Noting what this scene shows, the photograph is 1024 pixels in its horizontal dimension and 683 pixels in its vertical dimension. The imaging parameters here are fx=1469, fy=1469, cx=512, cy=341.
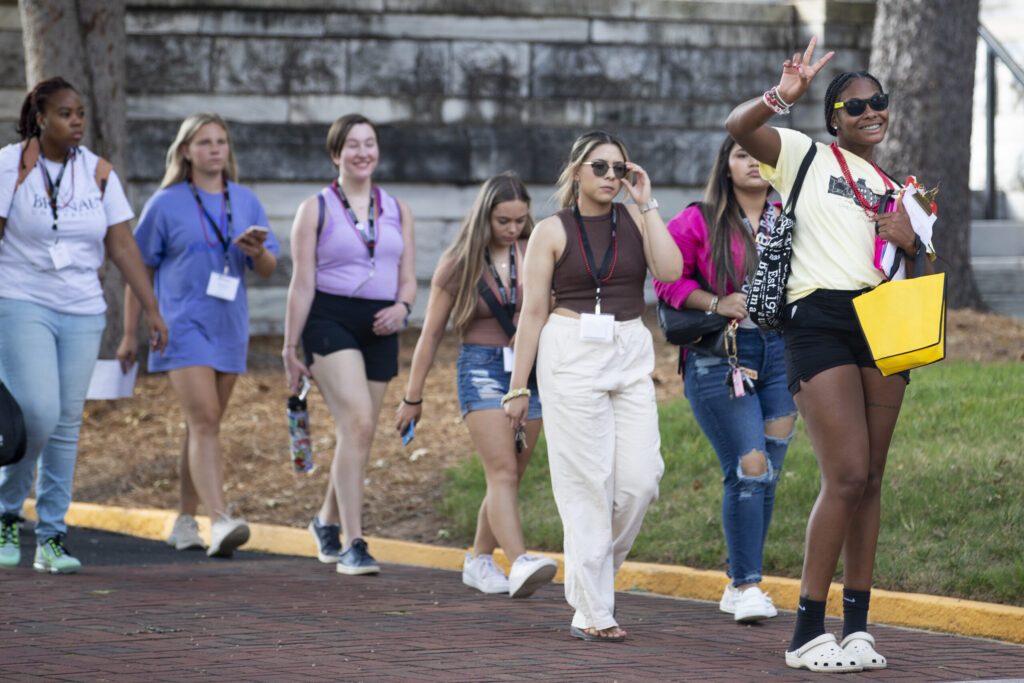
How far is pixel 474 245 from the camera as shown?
7.26 meters

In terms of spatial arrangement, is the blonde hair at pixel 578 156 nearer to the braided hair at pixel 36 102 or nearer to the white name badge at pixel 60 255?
the white name badge at pixel 60 255

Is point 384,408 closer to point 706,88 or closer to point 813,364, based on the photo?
point 706,88

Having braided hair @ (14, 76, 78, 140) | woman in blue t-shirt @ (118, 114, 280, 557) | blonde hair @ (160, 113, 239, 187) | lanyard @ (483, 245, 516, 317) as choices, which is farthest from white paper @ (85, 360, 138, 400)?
lanyard @ (483, 245, 516, 317)

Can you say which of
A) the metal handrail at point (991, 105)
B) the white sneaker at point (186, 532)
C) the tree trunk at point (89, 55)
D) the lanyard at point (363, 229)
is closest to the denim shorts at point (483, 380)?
the lanyard at point (363, 229)

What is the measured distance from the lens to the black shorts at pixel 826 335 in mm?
5336

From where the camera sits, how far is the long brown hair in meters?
6.76

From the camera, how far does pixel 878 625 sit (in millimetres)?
6797

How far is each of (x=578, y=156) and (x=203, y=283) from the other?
9.77 feet

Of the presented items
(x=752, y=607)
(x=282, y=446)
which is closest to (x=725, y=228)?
(x=752, y=607)

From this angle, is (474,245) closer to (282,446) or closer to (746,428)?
(746,428)

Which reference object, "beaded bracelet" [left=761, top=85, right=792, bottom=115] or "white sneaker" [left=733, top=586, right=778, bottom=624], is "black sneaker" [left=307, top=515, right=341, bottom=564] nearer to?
"white sneaker" [left=733, top=586, right=778, bottom=624]

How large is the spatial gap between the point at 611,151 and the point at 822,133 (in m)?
9.60

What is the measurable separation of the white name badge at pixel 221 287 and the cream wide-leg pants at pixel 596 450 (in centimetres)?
287

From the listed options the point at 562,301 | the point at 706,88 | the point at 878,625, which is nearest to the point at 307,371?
the point at 562,301
